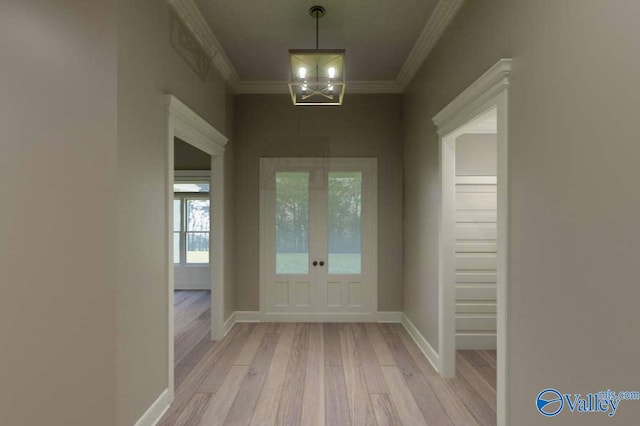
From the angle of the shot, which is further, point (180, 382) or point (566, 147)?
point (180, 382)

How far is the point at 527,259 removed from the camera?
1.78m

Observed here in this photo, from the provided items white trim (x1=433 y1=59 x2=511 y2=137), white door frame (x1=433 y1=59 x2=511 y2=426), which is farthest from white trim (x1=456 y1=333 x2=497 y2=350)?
white trim (x1=433 y1=59 x2=511 y2=137)

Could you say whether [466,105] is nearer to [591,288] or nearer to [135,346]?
[591,288]

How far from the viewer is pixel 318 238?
4.61 meters

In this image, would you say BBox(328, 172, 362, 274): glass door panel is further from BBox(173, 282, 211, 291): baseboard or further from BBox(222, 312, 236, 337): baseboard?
BBox(173, 282, 211, 291): baseboard

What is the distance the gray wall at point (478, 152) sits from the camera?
12.1 ft

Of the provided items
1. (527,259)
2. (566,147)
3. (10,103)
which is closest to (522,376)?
(527,259)

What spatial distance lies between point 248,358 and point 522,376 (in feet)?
8.32

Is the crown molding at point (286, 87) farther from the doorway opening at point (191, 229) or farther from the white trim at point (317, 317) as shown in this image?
the white trim at point (317, 317)

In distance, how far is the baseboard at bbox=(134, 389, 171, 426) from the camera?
2.20 m

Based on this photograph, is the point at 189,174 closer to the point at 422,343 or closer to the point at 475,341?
the point at 422,343

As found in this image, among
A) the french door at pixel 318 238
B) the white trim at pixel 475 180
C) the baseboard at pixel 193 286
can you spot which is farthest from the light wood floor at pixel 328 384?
the baseboard at pixel 193 286

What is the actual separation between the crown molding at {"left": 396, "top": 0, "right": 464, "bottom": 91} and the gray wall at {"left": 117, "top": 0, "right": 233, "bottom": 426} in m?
2.24

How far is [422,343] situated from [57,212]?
11.3 feet
